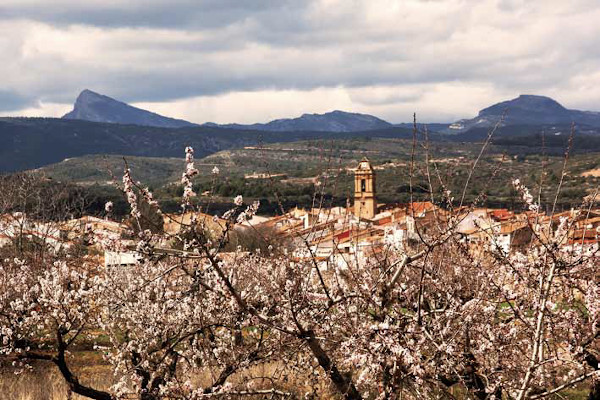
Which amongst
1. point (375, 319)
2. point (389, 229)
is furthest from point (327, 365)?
point (389, 229)

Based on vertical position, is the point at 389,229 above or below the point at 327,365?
below

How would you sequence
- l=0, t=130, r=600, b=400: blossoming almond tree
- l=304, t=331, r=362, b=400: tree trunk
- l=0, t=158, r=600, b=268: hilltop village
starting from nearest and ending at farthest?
l=0, t=130, r=600, b=400: blossoming almond tree → l=304, t=331, r=362, b=400: tree trunk → l=0, t=158, r=600, b=268: hilltop village

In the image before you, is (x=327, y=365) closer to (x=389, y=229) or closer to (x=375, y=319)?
(x=375, y=319)

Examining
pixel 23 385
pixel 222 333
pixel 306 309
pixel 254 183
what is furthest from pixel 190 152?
pixel 254 183

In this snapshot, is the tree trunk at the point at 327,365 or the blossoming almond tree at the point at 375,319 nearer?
the blossoming almond tree at the point at 375,319

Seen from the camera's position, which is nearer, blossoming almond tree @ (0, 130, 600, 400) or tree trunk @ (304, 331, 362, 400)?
blossoming almond tree @ (0, 130, 600, 400)

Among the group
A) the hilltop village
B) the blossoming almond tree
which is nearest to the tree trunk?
the blossoming almond tree

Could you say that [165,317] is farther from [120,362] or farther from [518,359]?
[518,359]

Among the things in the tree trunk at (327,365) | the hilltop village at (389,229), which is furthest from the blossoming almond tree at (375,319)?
the hilltop village at (389,229)

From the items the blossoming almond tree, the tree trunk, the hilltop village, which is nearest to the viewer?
the blossoming almond tree

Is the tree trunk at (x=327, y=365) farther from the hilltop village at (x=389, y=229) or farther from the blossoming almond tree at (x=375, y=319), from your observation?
the hilltop village at (x=389, y=229)

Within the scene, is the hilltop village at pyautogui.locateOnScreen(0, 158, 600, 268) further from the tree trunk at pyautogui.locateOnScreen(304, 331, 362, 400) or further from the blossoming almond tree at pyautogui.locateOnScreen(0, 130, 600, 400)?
the tree trunk at pyautogui.locateOnScreen(304, 331, 362, 400)

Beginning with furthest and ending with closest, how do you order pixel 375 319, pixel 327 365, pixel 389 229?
pixel 389 229 → pixel 375 319 → pixel 327 365

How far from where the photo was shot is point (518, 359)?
8648 millimetres
